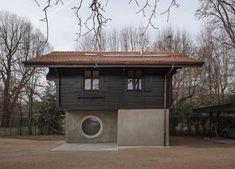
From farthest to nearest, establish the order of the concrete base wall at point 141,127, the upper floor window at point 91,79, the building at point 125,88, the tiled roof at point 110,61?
the upper floor window at point 91,79 → the concrete base wall at point 141,127 → the building at point 125,88 → the tiled roof at point 110,61

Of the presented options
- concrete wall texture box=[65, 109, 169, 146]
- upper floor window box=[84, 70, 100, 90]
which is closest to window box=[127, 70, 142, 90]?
concrete wall texture box=[65, 109, 169, 146]

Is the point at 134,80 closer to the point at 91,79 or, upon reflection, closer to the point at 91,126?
the point at 91,79

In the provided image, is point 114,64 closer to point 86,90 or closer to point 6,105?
point 86,90

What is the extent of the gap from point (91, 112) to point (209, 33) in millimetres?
20458

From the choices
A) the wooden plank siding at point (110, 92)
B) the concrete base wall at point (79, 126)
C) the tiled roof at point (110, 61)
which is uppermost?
the tiled roof at point (110, 61)

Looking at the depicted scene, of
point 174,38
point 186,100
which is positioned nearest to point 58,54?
point 186,100

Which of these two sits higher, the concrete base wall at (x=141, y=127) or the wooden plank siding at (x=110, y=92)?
the wooden plank siding at (x=110, y=92)

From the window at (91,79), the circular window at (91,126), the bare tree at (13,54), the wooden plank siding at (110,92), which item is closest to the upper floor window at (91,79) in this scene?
the window at (91,79)

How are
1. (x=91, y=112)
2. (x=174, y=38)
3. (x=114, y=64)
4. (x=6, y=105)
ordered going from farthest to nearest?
(x=6, y=105) < (x=174, y=38) < (x=91, y=112) < (x=114, y=64)

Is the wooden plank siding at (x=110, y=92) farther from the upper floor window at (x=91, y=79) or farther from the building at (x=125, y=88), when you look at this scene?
the upper floor window at (x=91, y=79)

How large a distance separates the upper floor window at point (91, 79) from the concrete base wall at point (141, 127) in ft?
7.45

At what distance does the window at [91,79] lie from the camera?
27.1 m

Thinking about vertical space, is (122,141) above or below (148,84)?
below

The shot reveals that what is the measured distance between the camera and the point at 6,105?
51.9 meters
